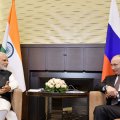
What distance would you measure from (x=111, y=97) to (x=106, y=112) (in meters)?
0.22

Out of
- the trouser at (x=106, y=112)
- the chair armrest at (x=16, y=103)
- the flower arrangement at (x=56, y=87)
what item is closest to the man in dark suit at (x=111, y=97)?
the trouser at (x=106, y=112)

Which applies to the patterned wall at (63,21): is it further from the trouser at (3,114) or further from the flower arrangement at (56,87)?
the trouser at (3,114)

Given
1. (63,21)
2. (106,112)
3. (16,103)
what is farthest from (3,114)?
(63,21)

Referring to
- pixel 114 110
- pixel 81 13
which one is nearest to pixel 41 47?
pixel 81 13

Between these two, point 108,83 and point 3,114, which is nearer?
point 3,114

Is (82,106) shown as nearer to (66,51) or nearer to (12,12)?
(66,51)

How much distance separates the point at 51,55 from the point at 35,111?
938mm

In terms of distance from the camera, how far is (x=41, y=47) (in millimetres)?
4441

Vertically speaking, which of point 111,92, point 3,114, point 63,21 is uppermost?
point 63,21

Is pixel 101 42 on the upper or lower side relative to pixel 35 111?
upper

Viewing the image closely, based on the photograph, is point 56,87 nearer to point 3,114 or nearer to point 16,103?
point 16,103

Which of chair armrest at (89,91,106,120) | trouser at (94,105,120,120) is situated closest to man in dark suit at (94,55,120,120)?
trouser at (94,105,120,120)

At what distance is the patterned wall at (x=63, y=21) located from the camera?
14.8 ft

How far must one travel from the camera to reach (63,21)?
451cm
